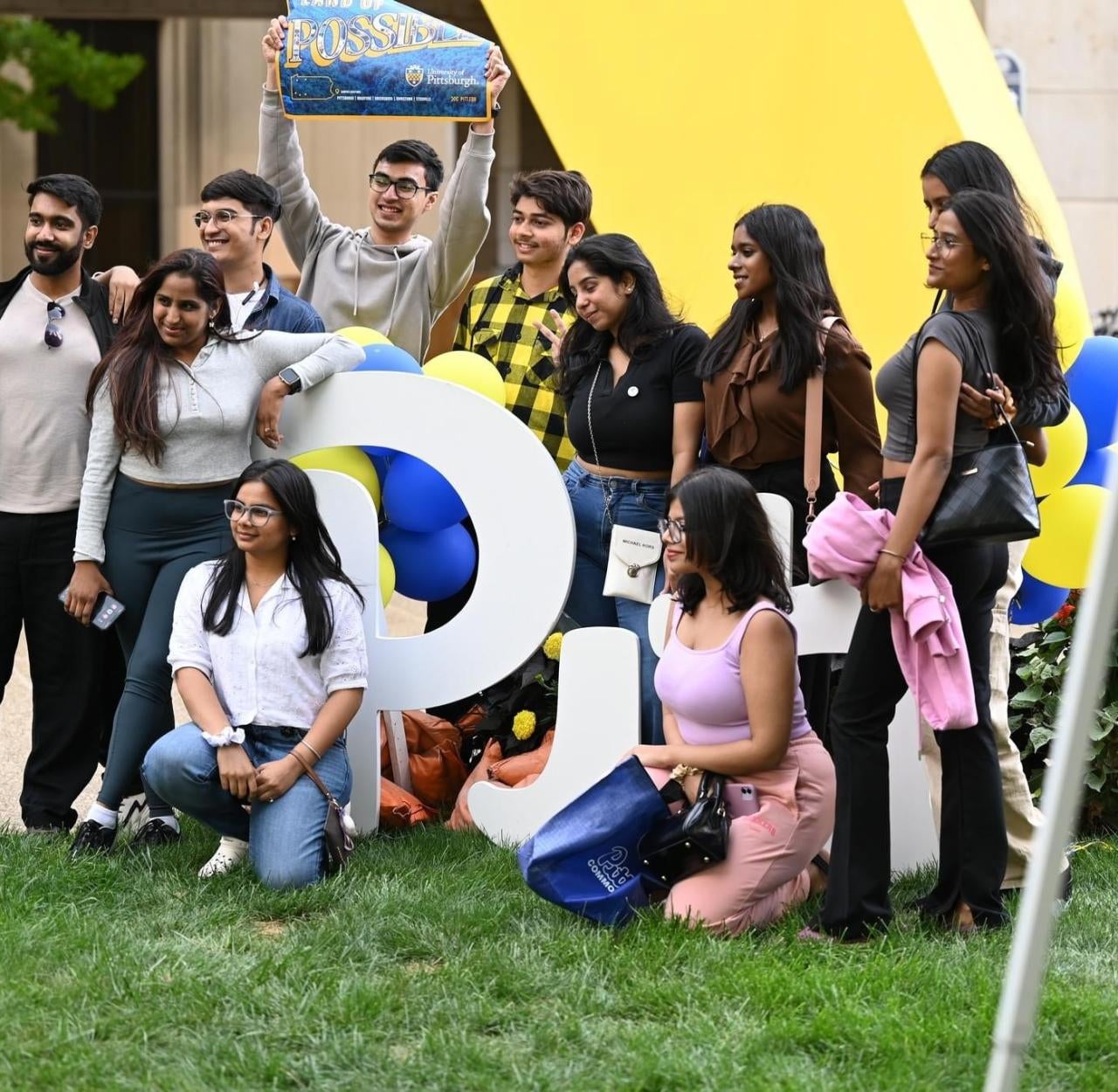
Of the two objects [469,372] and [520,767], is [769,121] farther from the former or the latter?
[520,767]

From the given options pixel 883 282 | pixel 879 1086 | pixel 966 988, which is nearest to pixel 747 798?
pixel 966 988

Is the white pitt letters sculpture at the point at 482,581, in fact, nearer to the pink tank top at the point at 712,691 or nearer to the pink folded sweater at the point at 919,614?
the pink tank top at the point at 712,691

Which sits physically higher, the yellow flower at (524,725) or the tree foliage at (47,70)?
the tree foliage at (47,70)

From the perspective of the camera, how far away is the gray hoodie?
636 centimetres

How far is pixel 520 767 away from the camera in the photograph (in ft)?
19.2

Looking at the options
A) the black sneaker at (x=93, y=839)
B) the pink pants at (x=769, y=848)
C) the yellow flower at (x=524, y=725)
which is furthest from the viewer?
the yellow flower at (x=524, y=725)

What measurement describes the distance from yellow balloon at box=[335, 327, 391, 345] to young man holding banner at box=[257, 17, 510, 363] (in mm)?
465

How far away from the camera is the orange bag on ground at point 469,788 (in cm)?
574

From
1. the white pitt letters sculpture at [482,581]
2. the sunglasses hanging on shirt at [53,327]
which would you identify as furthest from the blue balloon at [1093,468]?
the sunglasses hanging on shirt at [53,327]

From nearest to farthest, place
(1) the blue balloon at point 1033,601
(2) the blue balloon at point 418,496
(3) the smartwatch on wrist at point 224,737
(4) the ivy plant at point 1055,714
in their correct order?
(3) the smartwatch on wrist at point 224,737, (1) the blue balloon at point 1033,601, (4) the ivy plant at point 1055,714, (2) the blue balloon at point 418,496

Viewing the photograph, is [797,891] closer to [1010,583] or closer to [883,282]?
[1010,583]

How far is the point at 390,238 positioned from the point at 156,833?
7.73ft

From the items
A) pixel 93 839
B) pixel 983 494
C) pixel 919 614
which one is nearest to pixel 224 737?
pixel 93 839

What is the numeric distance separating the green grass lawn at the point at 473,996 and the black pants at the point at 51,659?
0.71m
